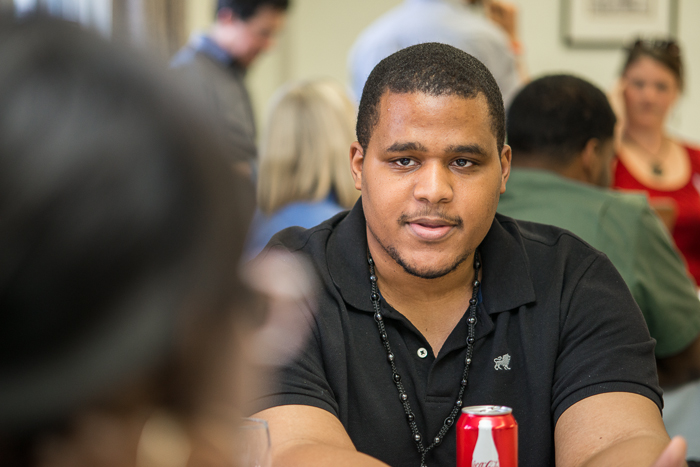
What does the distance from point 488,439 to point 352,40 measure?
12.8 feet

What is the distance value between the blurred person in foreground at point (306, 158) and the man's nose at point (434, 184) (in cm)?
113

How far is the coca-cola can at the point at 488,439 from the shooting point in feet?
3.05

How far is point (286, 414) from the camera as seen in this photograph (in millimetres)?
1153

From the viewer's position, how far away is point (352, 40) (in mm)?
4551

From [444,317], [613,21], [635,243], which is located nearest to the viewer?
[444,317]

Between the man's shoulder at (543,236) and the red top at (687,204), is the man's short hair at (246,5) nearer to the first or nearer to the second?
the red top at (687,204)

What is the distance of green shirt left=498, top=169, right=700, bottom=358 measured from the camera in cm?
184

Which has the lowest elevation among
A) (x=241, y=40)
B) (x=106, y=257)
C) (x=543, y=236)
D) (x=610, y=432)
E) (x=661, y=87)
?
(x=610, y=432)

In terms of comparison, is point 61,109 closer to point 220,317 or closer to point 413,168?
point 220,317

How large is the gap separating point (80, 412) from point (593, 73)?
4.72m

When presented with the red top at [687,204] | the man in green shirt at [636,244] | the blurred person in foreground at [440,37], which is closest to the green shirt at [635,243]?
the man in green shirt at [636,244]

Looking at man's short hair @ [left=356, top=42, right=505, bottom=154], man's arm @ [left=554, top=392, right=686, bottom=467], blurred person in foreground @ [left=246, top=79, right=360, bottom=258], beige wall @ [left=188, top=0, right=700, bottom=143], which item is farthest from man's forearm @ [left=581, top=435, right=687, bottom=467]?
beige wall @ [left=188, top=0, right=700, bottom=143]

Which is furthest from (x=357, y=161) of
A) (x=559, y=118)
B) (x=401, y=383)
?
(x=559, y=118)

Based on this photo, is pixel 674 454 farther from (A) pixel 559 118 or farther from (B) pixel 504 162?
(A) pixel 559 118
